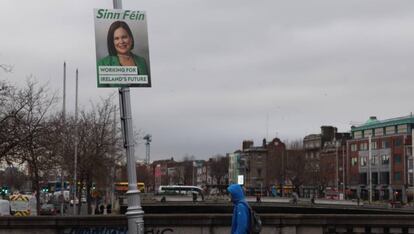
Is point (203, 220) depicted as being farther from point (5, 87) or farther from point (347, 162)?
point (347, 162)

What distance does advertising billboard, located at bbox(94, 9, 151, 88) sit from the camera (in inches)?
480

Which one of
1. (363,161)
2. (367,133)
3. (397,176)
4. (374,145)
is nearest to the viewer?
(397,176)

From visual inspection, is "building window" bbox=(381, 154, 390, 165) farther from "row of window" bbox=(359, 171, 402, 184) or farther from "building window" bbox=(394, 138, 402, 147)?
"building window" bbox=(394, 138, 402, 147)

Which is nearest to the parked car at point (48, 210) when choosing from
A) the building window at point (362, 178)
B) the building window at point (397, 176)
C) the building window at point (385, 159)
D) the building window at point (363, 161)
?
the building window at point (397, 176)

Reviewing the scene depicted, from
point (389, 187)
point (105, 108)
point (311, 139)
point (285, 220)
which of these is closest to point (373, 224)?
point (285, 220)

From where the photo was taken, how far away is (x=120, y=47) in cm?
1230

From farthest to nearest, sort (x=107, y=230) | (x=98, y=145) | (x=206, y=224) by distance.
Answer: (x=98, y=145), (x=107, y=230), (x=206, y=224)

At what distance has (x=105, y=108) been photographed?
54094 millimetres

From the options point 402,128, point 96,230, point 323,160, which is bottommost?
point 323,160

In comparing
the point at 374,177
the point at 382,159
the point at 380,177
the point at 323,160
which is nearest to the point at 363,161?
the point at 374,177

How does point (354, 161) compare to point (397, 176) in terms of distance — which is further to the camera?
point (354, 161)

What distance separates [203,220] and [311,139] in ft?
→ 580

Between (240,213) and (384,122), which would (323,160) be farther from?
(240,213)

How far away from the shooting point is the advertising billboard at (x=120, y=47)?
40.0ft
